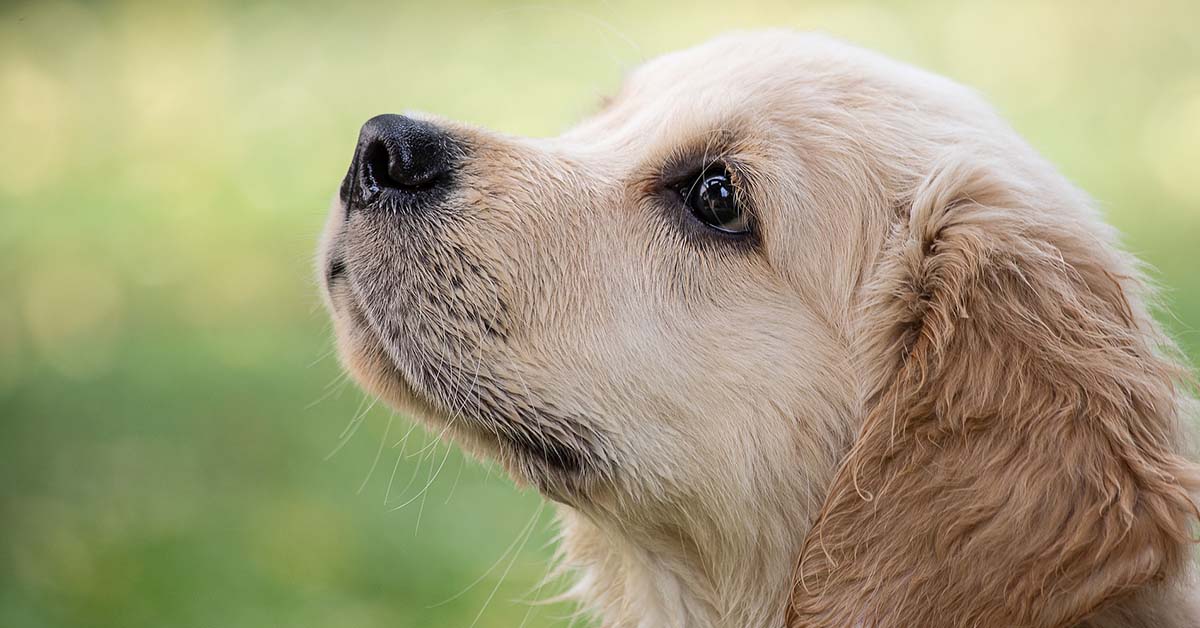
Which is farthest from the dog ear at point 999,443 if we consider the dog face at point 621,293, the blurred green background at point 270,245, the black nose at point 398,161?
the blurred green background at point 270,245

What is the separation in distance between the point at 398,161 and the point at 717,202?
0.81 meters

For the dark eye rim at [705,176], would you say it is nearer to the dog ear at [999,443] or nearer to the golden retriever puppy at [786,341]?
the golden retriever puppy at [786,341]

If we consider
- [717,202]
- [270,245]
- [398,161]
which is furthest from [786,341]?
[270,245]

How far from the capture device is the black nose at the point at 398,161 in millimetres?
3189

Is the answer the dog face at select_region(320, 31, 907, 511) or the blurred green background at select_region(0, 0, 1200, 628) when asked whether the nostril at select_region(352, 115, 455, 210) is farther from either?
the blurred green background at select_region(0, 0, 1200, 628)

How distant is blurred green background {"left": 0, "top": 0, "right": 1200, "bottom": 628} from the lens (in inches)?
222

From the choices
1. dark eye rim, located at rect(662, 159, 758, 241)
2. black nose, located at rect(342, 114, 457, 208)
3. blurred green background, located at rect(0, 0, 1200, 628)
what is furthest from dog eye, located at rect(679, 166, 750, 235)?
blurred green background, located at rect(0, 0, 1200, 628)

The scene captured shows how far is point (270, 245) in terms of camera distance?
9.20 meters

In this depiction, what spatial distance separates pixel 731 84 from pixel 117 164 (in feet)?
26.9

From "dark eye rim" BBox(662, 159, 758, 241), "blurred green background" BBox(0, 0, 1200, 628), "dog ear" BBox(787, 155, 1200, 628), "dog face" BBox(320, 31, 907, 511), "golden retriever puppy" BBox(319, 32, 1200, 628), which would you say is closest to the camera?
"dog ear" BBox(787, 155, 1200, 628)

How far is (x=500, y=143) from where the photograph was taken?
3.35m

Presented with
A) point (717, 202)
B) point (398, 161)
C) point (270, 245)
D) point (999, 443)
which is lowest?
point (270, 245)

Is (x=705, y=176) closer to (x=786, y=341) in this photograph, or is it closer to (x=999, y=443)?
(x=786, y=341)

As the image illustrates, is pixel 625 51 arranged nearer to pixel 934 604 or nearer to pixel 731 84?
pixel 731 84
